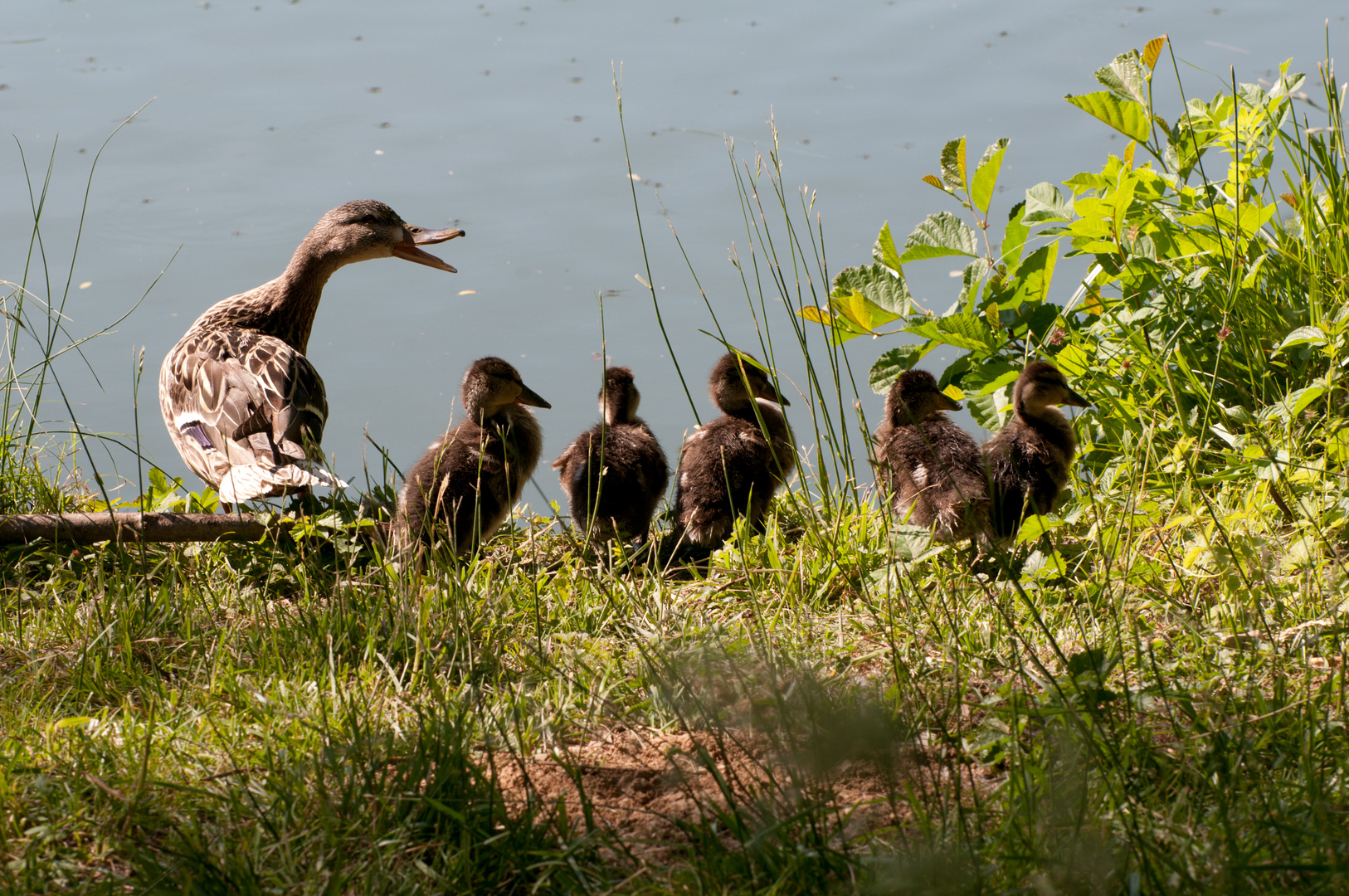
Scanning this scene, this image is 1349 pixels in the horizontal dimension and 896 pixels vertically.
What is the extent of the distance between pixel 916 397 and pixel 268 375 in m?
2.60

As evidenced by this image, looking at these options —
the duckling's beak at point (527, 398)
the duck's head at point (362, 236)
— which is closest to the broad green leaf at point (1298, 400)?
the duckling's beak at point (527, 398)

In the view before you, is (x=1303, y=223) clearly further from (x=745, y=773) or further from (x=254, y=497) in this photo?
(x=254, y=497)

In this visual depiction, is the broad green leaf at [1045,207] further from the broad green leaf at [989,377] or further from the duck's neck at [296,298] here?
the duck's neck at [296,298]

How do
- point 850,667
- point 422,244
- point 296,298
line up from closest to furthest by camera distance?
point 850,667
point 296,298
point 422,244

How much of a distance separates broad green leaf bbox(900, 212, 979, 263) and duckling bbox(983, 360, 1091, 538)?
0.62 meters

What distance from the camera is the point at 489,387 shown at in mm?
4352

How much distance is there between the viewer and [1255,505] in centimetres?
348

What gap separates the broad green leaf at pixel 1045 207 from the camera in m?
4.42

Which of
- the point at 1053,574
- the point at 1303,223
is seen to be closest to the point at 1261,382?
the point at 1303,223

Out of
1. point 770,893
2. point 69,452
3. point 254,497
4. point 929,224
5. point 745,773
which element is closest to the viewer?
point 770,893

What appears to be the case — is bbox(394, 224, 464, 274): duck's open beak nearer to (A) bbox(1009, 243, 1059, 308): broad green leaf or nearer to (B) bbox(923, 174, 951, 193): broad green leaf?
(B) bbox(923, 174, 951, 193): broad green leaf

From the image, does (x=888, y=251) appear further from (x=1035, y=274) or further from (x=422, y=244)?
(x=422, y=244)

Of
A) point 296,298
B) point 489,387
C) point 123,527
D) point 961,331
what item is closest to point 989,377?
point 961,331

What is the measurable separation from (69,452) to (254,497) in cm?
146
